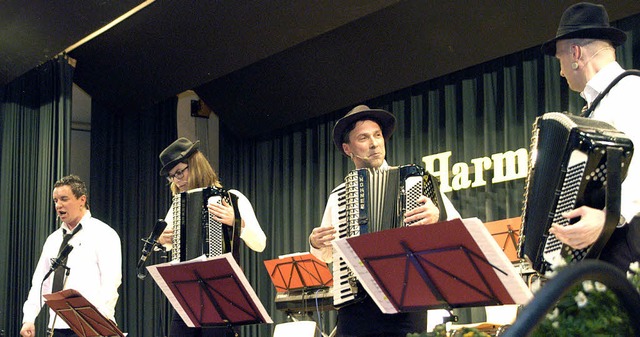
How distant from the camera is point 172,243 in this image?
17.1 feet

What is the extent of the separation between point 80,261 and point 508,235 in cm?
317

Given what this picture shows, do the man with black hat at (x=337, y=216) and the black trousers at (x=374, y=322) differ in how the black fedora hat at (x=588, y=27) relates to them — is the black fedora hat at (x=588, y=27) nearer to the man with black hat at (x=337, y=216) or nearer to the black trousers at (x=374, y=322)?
the man with black hat at (x=337, y=216)

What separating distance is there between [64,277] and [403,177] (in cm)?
315

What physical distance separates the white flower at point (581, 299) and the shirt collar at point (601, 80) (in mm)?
1914

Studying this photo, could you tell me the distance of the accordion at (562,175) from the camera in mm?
2859

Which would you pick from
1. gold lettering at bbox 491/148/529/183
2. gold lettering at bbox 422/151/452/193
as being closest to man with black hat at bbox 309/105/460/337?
gold lettering at bbox 491/148/529/183

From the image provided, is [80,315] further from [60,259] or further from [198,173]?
[198,173]

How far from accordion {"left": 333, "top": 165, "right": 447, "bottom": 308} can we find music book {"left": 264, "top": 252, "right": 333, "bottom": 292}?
3899 millimetres

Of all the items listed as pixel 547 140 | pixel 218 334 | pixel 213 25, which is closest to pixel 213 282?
pixel 218 334

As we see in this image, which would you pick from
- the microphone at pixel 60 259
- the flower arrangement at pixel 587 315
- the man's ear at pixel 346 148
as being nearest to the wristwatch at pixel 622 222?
the flower arrangement at pixel 587 315

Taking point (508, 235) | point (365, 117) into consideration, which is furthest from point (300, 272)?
point (365, 117)

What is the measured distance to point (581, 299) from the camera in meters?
1.48

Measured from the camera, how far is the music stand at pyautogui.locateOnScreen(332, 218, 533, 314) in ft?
10.5

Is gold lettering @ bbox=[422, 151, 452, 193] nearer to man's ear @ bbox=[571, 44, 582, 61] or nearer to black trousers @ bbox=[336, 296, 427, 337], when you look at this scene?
black trousers @ bbox=[336, 296, 427, 337]
